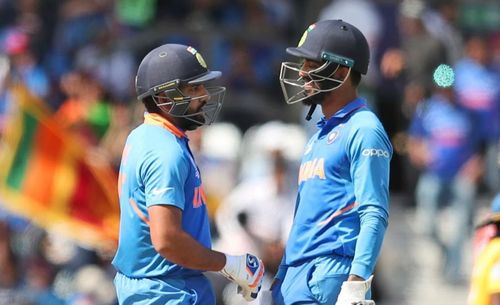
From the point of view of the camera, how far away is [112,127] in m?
13.8

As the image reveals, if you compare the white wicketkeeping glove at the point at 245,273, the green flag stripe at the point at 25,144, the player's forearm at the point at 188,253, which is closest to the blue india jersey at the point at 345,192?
the white wicketkeeping glove at the point at 245,273

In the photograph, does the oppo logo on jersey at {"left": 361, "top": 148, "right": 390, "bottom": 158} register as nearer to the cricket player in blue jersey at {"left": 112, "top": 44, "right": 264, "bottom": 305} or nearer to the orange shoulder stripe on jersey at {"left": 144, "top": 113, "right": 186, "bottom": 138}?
the cricket player in blue jersey at {"left": 112, "top": 44, "right": 264, "bottom": 305}

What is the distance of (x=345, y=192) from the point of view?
643cm

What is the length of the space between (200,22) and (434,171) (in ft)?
10.5

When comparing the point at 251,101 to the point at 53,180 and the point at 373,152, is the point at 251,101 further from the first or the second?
the point at 373,152

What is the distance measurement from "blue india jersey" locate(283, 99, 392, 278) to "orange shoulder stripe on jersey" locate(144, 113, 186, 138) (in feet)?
2.06

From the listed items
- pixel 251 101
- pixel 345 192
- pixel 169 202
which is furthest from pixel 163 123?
pixel 251 101

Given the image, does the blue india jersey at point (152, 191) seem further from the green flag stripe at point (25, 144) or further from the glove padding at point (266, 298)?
the green flag stripe at point (25, 144)

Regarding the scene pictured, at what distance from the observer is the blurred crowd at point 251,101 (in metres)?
12.2

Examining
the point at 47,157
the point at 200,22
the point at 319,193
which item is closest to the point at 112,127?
the point at 47,157

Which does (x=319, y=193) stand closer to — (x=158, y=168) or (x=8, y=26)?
(x=158, y=168)

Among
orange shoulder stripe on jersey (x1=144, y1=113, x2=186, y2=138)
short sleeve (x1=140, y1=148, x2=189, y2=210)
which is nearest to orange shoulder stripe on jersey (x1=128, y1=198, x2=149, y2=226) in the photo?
short sleeve (x1=140, y1=148, x2=189, y2=210)

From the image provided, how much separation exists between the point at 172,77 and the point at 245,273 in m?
0.96

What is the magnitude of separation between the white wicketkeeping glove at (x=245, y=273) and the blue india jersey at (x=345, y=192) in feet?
0.55
